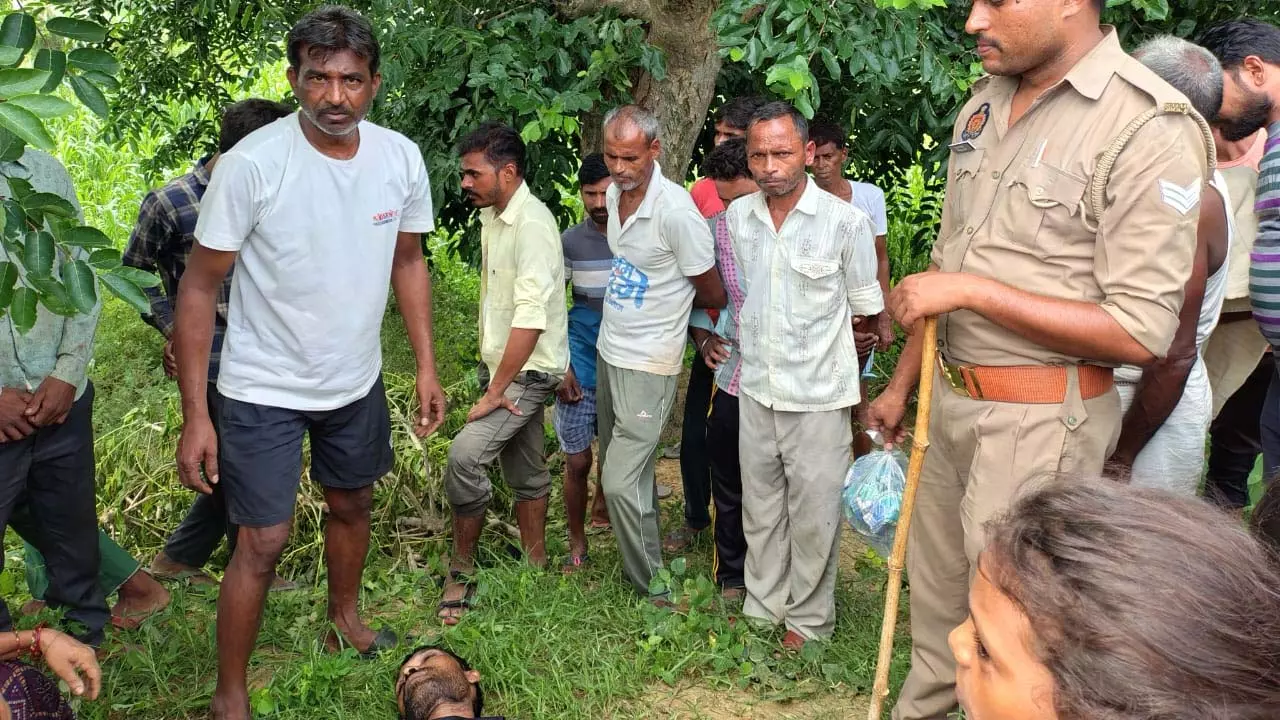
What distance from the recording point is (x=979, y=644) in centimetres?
138

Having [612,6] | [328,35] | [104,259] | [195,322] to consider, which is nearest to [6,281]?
[104,259]

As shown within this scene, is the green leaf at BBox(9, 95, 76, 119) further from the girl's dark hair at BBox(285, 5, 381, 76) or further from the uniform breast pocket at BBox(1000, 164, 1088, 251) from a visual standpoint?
the uniform breast pocket at BBox(1000, 164, 1088, 251)

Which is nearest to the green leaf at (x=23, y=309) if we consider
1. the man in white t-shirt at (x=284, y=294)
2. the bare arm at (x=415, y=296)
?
the man in white t-shirt at (x=284, y=294)

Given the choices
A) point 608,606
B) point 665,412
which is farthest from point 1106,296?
point 608,606

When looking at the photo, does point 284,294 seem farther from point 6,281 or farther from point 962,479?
point 962,479

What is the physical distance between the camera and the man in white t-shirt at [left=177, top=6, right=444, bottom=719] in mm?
3014

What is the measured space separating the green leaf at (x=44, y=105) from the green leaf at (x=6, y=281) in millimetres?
364

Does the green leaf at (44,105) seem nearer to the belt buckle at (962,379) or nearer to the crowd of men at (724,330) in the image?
the crowd of men at (724,330)

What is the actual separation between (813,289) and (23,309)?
2.25 m

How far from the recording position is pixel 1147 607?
1158 millimetres

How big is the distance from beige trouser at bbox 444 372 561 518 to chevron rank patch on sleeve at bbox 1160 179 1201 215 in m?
2.34

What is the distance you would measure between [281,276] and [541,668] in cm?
149

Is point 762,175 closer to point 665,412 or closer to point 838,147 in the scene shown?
point 665,412

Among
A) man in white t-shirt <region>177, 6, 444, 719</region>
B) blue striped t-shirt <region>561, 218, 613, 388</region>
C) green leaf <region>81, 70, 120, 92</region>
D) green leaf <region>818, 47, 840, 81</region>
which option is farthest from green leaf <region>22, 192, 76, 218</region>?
blue striped t-shirt <region>561, 218, 613, 388</region>
